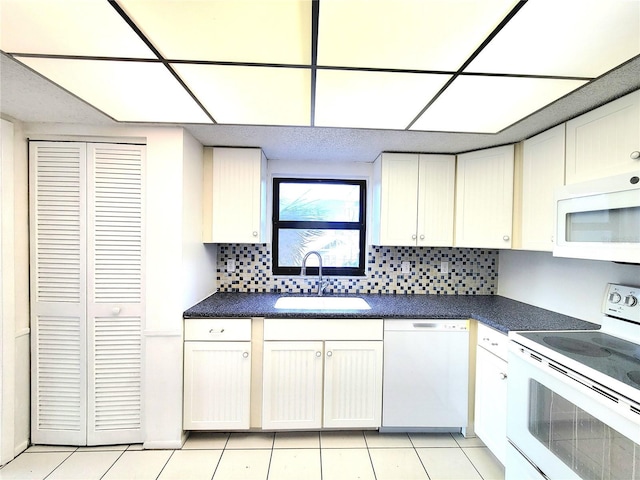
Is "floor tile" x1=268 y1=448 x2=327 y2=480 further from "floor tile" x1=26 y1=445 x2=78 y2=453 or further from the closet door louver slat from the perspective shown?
"floor tile" x1=26 y1=445 x2=78 y2=453

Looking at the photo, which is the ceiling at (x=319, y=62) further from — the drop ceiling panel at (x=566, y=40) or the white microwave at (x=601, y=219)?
the white microwave at (x=601, y=219)

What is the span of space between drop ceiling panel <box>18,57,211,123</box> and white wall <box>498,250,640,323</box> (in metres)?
2.55

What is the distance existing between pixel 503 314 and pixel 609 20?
1625mm

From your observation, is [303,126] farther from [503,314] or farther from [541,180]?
[503,314]

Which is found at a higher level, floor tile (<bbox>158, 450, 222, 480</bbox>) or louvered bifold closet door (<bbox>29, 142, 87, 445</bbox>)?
louvered bifold closet door (<bbox>29, 142, 87, 445</bbox>)

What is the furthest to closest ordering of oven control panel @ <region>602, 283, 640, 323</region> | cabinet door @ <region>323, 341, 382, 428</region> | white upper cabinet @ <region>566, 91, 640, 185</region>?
cabinet door @ <region>323, 341, 382, 428</region> < oven control panel @ <region>602, 283, 640, 323</region> < white upper cabinet @ <region>566, 91, 640, 185</region>

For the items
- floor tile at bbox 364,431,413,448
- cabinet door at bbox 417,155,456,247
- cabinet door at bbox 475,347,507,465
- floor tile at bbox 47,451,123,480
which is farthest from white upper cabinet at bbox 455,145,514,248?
floor tile at bbox 47,451,123,480

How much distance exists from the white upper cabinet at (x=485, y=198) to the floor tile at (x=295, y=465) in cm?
188

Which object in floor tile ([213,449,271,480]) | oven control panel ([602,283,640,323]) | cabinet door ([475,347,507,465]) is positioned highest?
oven control panel ([602,283,640,323])

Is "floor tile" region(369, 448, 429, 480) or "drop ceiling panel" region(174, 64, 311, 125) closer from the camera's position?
"drop ceiling panel" region(174, 64, 311, 125)

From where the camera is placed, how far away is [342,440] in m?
1.90

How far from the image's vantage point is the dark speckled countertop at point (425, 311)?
5.58 feet

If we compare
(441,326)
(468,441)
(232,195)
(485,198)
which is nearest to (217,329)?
(232,195)

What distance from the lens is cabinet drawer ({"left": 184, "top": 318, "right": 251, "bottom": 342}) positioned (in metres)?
1.85
